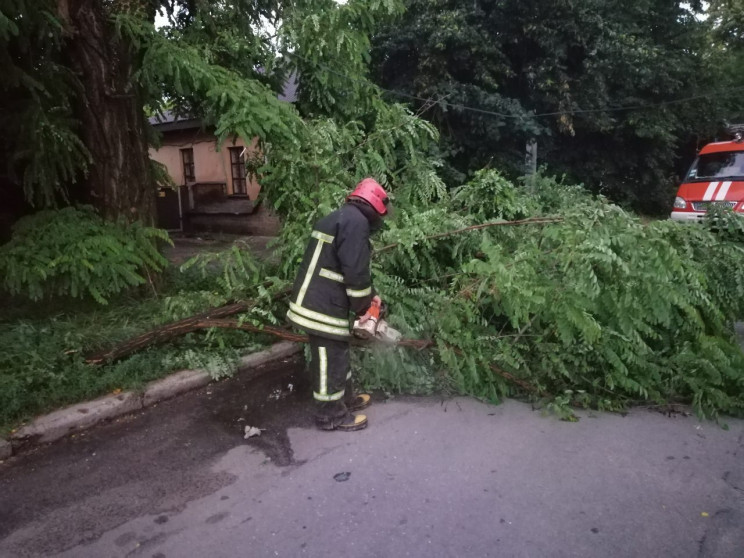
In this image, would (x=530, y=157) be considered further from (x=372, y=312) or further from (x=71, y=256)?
(x=71, y=256)

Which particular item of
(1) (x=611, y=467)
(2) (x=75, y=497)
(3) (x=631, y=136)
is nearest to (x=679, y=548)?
(1) (x=611, y=467)

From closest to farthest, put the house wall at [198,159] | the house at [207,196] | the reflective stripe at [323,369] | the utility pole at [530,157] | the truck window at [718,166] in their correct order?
the reflective stripe at [323,369] → the truck window at [718,166] → the utility pole at [530,157] → the house at [207,196] → the house wall at [198,159]

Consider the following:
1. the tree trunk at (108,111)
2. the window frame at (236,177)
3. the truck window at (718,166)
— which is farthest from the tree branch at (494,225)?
the window frame at (236,177)

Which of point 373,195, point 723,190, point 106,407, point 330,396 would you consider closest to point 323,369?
point 330,396

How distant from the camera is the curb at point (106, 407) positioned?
11.9ft

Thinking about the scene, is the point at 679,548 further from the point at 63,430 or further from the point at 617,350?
the point at 63,430

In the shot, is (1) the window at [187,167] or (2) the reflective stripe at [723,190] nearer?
(2) the reflective stripe at [723,190]

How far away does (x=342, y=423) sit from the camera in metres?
3.88

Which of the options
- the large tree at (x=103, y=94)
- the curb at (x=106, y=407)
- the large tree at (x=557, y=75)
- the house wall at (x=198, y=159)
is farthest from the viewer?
the house wall at (x=198, y=159)

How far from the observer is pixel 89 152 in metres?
5.59

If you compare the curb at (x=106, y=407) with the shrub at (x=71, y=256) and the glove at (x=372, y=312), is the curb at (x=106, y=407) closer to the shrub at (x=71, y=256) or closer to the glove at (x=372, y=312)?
the shrub at (x=71, y=256)

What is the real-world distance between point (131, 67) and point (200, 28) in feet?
3.19

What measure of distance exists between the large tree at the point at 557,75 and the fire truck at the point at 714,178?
2.53 meters

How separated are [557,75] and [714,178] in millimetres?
4073
